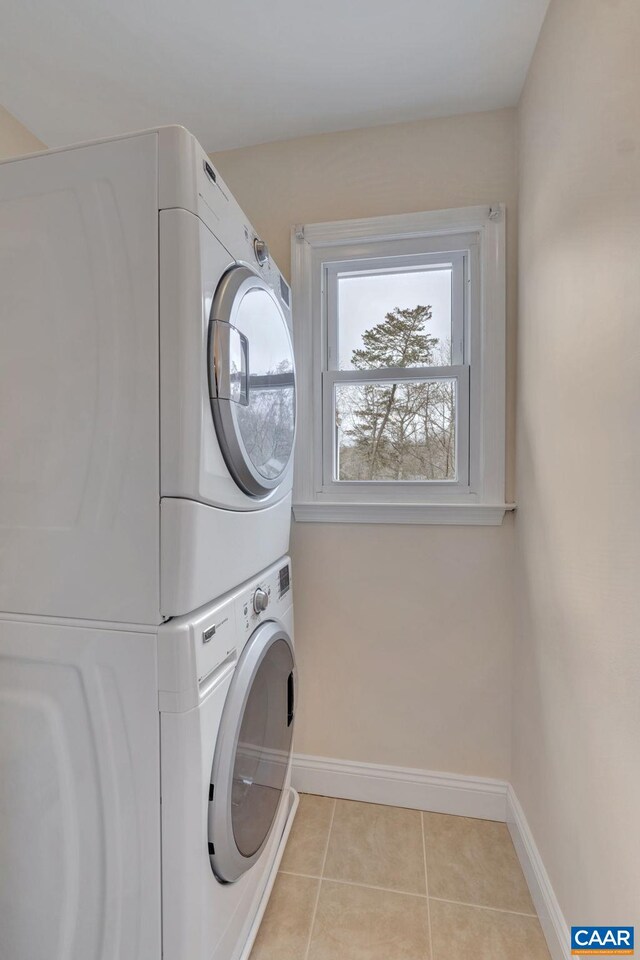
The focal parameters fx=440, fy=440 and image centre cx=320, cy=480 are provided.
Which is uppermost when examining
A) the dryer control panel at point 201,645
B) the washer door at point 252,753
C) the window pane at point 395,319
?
the window pane at point 395,319

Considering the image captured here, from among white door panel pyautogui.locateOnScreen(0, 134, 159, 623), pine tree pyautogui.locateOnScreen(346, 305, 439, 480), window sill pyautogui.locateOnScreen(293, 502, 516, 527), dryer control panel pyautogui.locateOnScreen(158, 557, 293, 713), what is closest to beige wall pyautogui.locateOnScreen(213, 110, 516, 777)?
window sill pyautogui.locateOnScreen(293, 502, 516, 527)

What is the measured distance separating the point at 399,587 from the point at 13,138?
2.17 metres

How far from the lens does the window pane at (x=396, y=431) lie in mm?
1667

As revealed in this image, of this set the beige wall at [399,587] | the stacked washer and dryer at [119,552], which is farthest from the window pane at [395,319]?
the stacked washer and dryer at [119,552]

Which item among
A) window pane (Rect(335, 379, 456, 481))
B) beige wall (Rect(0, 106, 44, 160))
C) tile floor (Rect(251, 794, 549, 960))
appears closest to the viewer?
tile floor (Rect(251, 794, 549, 960))

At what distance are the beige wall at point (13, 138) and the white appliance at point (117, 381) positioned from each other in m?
1.02

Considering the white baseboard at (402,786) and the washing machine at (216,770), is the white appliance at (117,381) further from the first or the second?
the white baseboard at (402,786)

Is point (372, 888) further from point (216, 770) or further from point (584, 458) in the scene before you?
point (584, 458)

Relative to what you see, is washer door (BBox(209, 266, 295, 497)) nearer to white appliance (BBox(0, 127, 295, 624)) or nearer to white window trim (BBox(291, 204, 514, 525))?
white appliance (BBox(0, 127, 295, 624))

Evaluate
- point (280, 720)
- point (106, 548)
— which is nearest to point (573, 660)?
point (280, 720)

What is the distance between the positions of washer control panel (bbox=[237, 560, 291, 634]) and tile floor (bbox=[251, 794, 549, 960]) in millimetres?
829

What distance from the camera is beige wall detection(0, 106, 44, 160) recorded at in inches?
61.2

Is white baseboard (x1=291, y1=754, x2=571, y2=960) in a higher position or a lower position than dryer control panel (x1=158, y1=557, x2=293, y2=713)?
lower

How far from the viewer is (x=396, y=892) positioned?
1.30m
